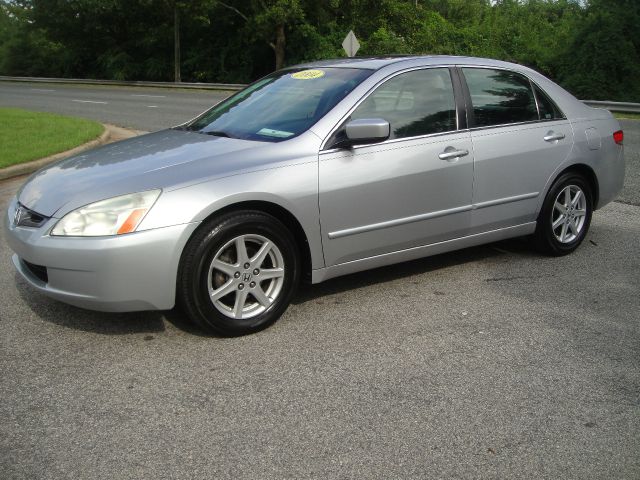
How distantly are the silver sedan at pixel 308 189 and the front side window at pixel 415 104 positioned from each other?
0.01 meters

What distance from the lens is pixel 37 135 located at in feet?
38.5

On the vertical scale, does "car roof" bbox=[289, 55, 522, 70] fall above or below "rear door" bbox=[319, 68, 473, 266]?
above

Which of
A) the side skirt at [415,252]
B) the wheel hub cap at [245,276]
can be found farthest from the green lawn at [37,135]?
the side skirt at [415,252]

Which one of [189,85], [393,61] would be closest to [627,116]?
[393,61]

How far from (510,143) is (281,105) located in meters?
1.71

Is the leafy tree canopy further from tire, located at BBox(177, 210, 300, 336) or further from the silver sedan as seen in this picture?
tire, located at BBox(177, 210, 300, 336)

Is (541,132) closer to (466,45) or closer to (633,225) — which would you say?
(633,225)

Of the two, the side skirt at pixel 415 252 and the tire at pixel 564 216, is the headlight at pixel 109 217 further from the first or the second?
the tire at pixel 564 216

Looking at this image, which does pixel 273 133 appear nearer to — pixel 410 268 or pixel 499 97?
pixel 410 268

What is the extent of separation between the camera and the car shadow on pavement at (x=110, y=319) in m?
4.05

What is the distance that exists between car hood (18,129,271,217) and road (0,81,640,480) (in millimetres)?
778

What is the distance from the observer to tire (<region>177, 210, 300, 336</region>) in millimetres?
3777

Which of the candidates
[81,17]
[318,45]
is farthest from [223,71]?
[81,17]

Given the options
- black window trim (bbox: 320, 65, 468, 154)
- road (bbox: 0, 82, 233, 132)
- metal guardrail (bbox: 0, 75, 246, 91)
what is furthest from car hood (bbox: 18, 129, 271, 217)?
metal guardrail (bbox: 0, 75, 246, 91)
